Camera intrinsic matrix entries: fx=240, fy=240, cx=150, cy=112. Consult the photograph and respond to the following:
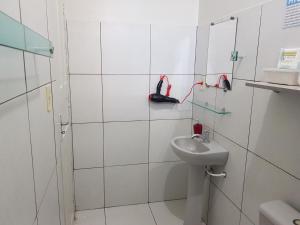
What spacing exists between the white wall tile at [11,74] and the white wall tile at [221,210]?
151 cm

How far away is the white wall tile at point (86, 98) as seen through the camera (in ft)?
6.48

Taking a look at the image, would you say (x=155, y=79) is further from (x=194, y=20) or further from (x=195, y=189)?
(x=195, y=189)

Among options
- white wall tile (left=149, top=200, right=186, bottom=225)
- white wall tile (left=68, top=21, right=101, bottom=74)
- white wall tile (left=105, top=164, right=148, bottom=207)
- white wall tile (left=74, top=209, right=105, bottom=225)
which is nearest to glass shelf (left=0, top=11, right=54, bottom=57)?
white wall tile (left=68, top=21, right=101, bottom=74)

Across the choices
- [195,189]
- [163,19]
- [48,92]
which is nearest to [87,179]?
[195,189]

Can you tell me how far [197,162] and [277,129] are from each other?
61 cm

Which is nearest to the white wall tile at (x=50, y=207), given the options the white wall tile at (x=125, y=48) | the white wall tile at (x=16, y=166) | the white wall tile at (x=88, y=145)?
the white wall tile at (x=16, y=166)

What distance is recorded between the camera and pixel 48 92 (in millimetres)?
1122

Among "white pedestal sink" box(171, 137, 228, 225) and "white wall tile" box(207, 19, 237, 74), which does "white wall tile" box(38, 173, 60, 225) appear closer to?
"white pedestal sink" box(171, 137, 228, 225)

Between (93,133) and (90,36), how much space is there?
0.81 m

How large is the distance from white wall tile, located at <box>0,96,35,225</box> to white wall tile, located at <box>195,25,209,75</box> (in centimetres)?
153

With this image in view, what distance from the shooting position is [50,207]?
1087mm

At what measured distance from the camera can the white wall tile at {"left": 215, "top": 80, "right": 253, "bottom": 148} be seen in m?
1.48

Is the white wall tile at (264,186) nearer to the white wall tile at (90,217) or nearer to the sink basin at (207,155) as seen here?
the sink basin at (207,155)

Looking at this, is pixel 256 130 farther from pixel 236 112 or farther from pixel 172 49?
pixel 172 49
